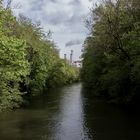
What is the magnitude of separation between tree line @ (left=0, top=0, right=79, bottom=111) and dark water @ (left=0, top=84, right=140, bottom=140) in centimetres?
277

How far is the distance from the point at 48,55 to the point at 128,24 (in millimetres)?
27870

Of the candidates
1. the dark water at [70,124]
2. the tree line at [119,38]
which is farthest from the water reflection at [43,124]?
the tree line at [119,38]

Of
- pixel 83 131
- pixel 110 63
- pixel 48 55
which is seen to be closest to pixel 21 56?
pixel 83 131

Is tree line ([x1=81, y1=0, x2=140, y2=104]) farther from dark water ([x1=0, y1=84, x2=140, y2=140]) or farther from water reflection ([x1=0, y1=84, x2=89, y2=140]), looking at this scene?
water reflection ([x1=0, y1=84, x2=89, y2=140])

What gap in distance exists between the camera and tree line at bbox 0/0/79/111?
39938mm

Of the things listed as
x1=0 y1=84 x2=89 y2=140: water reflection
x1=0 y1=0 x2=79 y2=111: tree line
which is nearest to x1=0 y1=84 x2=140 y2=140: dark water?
x1=0 y1=84 x2=89 y2=140: water reflection

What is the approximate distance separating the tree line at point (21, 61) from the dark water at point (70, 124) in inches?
109

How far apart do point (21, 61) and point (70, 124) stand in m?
9.72

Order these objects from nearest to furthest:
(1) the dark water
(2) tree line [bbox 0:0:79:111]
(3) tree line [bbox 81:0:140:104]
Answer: (1) the dark water
(2) tree line [bbox 0:0:79:111]
(3) tree line [bbox 81:0:140:104]

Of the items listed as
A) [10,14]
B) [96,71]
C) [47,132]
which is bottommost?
[47,132]

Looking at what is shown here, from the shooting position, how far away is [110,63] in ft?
184

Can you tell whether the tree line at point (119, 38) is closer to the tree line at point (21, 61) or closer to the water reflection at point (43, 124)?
the water reflection at point (43, 124)

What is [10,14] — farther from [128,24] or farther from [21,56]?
[128,24]

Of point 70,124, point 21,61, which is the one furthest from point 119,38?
point 70,124
